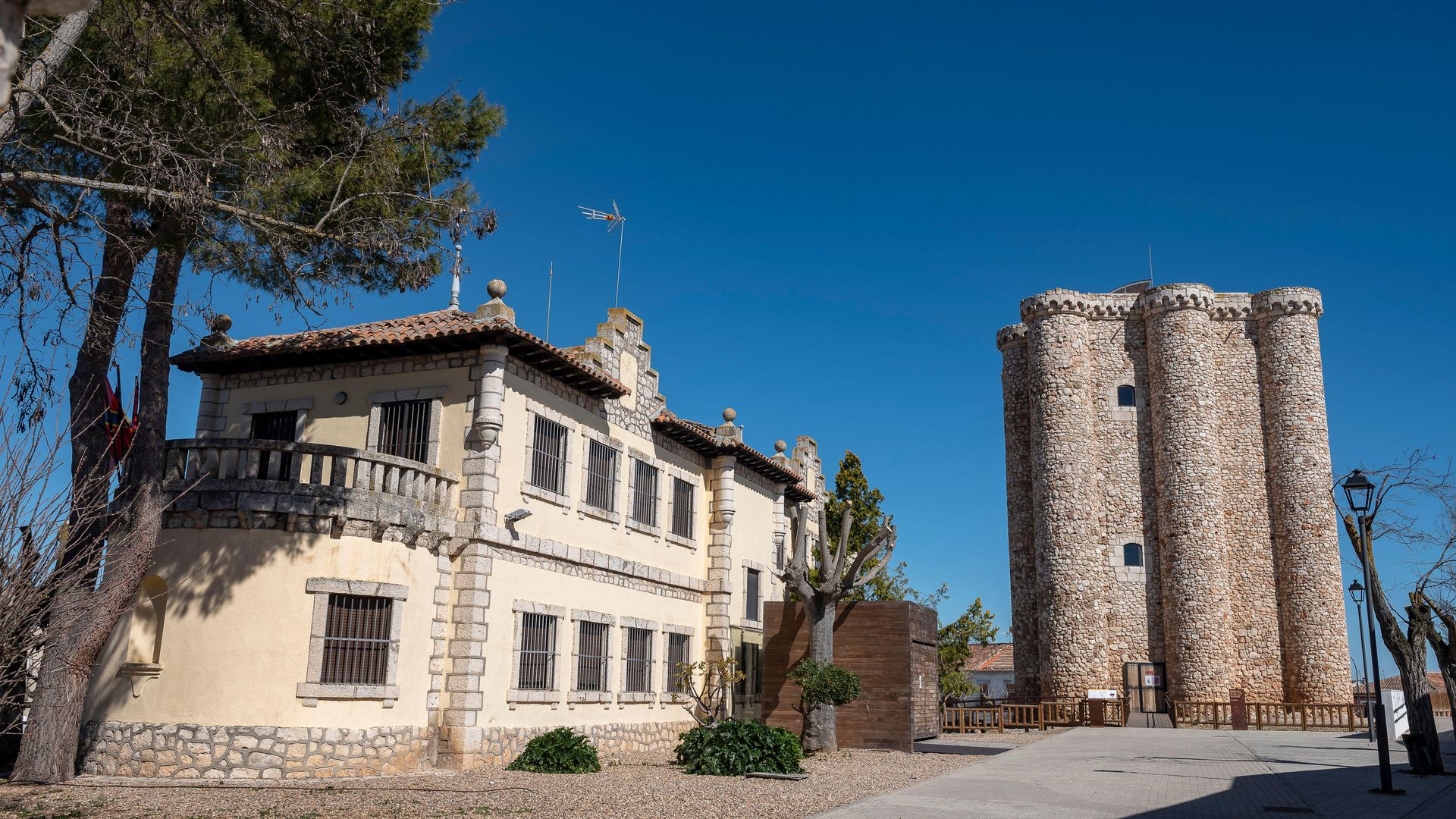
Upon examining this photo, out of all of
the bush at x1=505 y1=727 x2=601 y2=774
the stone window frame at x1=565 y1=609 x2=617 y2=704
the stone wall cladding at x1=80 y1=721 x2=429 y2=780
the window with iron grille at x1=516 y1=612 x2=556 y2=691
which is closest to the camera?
the stone wall cladding at x1=80 y1=721 x2=429 y2=780

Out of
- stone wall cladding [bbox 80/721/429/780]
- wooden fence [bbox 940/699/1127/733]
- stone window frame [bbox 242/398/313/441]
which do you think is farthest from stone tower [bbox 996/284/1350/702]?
stone wall cladding [bbox 80/721/429/780]

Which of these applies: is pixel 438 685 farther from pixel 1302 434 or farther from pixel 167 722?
pixel 1302 434

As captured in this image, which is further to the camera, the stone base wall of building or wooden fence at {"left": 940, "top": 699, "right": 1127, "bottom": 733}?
wooden fence at {"left": 940, "top": 699, "right": 1127, "bottom": 733}

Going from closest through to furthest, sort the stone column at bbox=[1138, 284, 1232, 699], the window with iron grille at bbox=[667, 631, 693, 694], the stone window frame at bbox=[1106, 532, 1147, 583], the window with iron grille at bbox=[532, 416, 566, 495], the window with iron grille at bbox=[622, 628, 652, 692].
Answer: the window with iron grille at bbox=[532, 416, 566, 495]
the window with iron grille at bbox=[622, 628, 652, 692]
the window with iron grille at bbox=[667, 631, 693, 694]
the stone column at bbox=[1138, 284, 1232, 699]
the stone window frame at bbox=[1106, 532, 1147, 583]

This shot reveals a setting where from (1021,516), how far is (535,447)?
107 ft

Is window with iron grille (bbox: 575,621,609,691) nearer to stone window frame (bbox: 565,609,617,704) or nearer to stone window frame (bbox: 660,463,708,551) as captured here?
stone window frame (bbox: 565,609,617,704)

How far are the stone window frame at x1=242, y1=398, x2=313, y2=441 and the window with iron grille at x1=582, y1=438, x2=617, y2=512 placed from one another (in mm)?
5349

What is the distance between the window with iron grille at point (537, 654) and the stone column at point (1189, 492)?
30.9 m

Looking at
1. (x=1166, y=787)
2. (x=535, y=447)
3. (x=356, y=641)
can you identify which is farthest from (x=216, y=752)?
(x=1166, y=787)

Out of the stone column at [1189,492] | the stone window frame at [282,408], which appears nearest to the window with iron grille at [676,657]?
the stone window frame at [282,408]

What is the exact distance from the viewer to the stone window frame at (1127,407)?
4538cm

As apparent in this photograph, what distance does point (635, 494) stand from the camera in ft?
75.3

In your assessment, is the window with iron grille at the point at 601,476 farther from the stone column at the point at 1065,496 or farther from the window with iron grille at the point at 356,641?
the stone column at the point at 1065,496

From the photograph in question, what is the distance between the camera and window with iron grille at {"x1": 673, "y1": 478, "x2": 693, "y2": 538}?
24672mm
